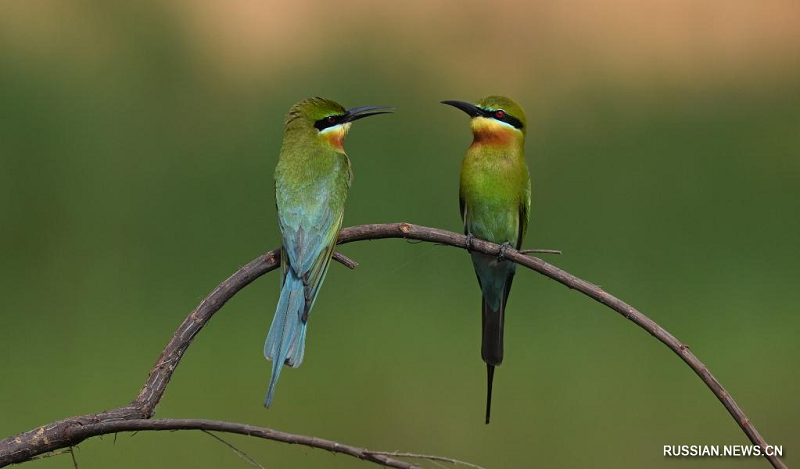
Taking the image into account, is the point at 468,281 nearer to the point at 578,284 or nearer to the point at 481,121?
the point at 481,121

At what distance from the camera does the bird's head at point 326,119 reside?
70.5 inches

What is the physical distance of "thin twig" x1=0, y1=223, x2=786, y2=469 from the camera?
1119mm

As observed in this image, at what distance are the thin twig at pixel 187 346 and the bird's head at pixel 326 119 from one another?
0.47m

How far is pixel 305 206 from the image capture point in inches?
63.5

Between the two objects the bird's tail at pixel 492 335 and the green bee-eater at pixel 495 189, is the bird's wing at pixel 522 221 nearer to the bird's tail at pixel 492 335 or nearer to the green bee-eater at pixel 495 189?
the green bee-eater at pixel 495 189

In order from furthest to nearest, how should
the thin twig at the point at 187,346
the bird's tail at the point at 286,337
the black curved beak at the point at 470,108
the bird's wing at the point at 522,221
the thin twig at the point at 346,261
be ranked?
1. the bird's wing at the point at 522,221
2. the black curved beak at the point at 470,108
3. the thin twig at the point at 346,261
4. the bird's tail at the point at 286,337
5. the thin twig at the point at 187,346

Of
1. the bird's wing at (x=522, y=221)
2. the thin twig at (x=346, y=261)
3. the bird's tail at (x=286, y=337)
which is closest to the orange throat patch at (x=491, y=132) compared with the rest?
the bird's wing at (x=522, y=221)

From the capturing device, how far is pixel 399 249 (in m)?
3.93

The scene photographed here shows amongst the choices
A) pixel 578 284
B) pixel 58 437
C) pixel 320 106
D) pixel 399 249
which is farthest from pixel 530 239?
pixel 58 437

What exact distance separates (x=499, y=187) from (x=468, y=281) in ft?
6.05

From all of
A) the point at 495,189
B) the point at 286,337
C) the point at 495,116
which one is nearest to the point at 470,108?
the point at 495,116

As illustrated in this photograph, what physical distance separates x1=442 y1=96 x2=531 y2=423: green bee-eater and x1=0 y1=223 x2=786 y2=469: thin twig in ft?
2.13

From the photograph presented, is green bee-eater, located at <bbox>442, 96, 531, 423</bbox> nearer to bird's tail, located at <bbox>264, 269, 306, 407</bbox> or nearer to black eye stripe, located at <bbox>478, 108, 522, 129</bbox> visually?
black eye stripe, located at <bbox>478, 108, 522, 129</bbox>

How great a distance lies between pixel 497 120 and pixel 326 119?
391 mm
